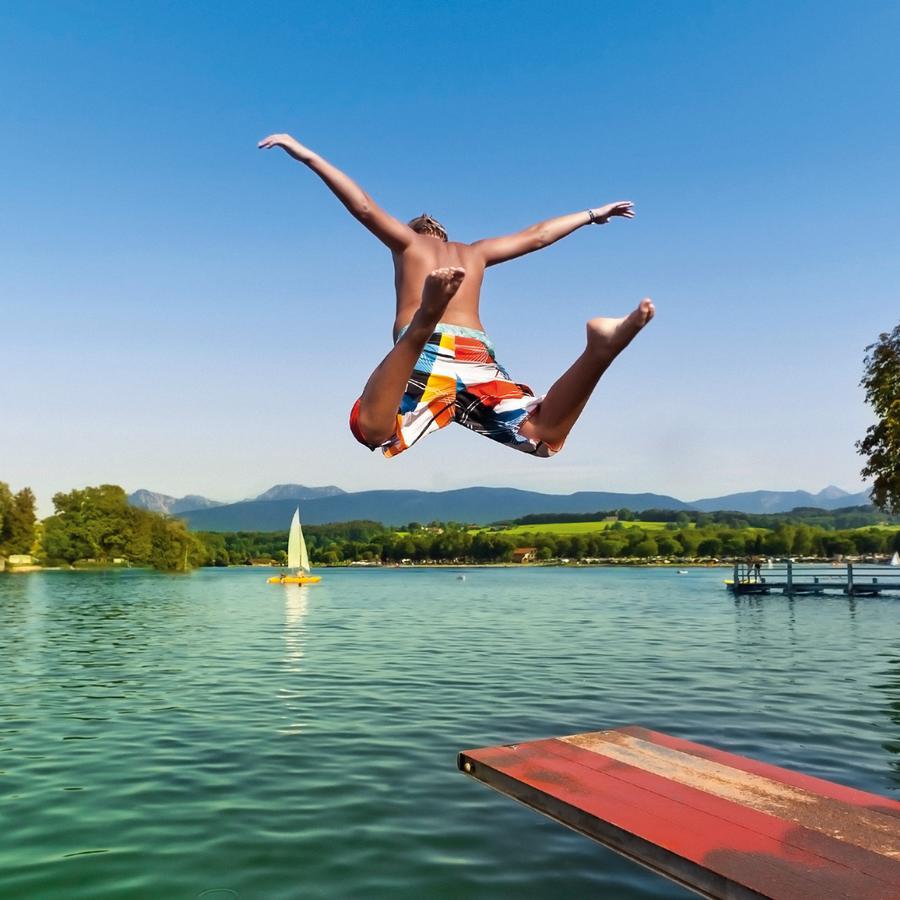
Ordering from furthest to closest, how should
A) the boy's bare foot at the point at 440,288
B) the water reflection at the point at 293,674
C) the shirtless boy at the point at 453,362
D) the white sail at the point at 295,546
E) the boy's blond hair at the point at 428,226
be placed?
the white sail at the point at 295,546 → the water reflection at the point at 293,674 → the boy's blond hair at the point at 428,226 → the shirtless boy at the point at 453,362 → the boy's bare foot at the point at 440,288

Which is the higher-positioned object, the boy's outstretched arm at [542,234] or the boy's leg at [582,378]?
the boy's outstretched arm at [542,234]

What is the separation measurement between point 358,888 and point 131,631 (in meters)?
32.8

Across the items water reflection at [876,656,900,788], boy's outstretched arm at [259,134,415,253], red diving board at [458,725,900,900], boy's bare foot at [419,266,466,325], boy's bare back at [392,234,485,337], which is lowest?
water reflection at [876,656,900,788]

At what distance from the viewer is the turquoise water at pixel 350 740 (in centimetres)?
809

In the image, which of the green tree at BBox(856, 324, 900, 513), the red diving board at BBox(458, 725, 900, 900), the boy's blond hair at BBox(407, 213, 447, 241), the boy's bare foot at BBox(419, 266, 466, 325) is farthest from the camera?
Answer: the green tree at BBox(856, 324, 900, 513)

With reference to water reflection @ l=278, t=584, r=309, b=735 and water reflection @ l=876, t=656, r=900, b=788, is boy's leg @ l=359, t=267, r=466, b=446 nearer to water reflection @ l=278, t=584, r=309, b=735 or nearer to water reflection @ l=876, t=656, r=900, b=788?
water reflection @ l=876, t=656, r=900, b=788

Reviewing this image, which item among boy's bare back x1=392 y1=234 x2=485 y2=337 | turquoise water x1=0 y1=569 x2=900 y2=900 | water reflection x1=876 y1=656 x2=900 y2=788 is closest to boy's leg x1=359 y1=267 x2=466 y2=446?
boy's bare back x1=392 y1=234 x2=485 y2=337

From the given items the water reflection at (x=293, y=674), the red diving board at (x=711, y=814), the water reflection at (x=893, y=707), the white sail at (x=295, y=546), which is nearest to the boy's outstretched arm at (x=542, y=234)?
the red diving board at (x=711, y=814)

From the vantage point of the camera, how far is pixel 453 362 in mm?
4703

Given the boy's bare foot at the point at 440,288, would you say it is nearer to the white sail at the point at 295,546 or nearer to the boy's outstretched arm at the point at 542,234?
the boy's outstretched arm at the point at 542,234

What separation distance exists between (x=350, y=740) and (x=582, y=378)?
1141cm

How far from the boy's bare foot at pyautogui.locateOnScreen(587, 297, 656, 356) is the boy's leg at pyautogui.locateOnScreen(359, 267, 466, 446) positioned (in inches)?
32.3

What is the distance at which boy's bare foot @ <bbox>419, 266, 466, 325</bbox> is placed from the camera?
3.59 metres

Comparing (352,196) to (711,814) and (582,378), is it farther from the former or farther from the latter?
(711,814)
